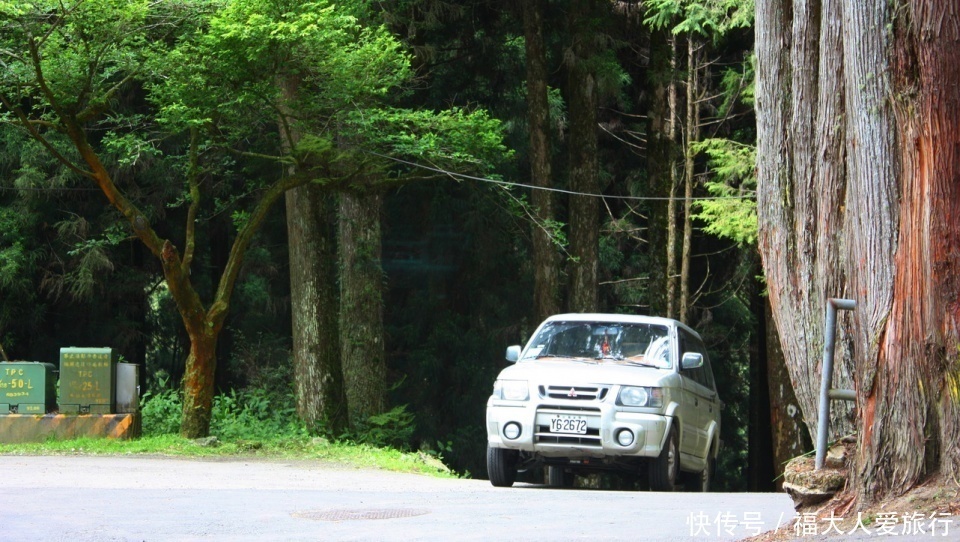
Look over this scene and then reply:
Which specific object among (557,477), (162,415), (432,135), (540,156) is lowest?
(557,477)

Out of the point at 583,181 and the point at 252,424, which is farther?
the point at 583,181

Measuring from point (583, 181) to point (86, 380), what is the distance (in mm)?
13212

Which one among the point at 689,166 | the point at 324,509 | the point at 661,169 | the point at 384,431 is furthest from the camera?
the point at 661,169

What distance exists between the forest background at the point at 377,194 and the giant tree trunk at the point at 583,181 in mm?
66

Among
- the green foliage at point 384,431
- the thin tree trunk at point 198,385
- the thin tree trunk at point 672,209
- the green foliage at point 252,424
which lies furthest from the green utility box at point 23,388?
the thin tree trunk at point 672,209

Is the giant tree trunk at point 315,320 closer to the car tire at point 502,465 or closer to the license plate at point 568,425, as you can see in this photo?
the car tire at point 502,465

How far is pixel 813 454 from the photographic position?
7.52 meters

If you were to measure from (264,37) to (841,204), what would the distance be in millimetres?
10288

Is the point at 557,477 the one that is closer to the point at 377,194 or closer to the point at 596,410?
the point at 596,410

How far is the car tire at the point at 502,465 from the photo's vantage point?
41.4 ft

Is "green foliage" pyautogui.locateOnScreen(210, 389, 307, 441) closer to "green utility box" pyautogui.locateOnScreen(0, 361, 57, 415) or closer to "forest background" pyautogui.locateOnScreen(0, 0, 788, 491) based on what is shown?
"forest background" pyautogui.locateOnScreen(0, 0, 788, 491)

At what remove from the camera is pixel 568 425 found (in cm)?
1215

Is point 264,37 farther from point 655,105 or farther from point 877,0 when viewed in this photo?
point 655,105

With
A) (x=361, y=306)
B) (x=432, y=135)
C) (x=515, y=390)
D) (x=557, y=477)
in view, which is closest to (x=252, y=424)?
(x=361, y=306)
